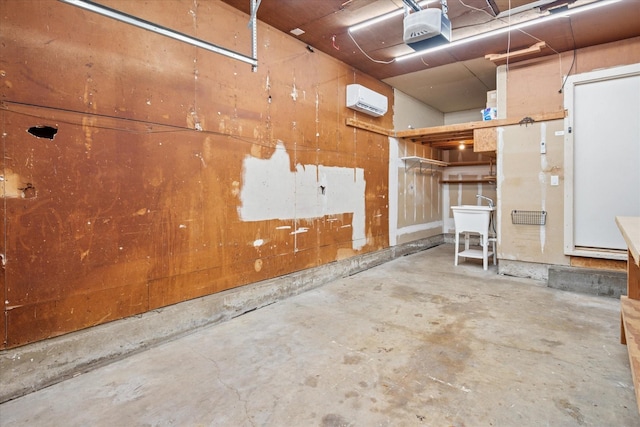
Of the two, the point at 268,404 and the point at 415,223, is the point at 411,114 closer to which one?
the point at 415,223

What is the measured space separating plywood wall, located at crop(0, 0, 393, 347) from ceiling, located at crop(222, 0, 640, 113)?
1.23 feet

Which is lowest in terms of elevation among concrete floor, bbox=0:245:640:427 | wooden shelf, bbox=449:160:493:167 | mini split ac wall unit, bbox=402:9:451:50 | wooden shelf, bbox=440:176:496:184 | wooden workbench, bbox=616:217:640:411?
concrete floor, bbox=0:245:640:427

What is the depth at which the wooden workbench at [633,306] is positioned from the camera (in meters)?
1.43

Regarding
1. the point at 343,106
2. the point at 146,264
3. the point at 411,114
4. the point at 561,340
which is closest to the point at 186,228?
the point at 146,264

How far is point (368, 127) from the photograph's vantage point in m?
4.97

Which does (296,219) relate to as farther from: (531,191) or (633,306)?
(531,191)

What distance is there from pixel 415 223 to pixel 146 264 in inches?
200

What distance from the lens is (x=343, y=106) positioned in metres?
4.55

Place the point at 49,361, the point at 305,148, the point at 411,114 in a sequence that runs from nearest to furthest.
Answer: the point at 49,361 < the point at 305,148 < the point at 411,114

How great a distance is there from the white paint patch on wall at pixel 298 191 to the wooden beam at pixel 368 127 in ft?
2.20

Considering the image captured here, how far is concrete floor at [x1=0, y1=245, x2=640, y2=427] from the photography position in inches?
67.4

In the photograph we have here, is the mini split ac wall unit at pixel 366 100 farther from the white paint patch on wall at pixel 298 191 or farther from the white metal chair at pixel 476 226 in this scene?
the white metal chair at pixel 476 226

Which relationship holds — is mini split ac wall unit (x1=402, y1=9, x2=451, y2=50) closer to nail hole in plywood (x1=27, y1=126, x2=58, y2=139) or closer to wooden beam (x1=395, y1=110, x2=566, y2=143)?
wooden beam (x1=395, y1=110, x2=566, y2=143)

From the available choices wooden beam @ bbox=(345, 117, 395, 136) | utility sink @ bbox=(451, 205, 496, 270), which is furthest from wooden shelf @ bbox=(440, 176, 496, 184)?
wooden beam @ bbox=(345, 117, 395, 136)
